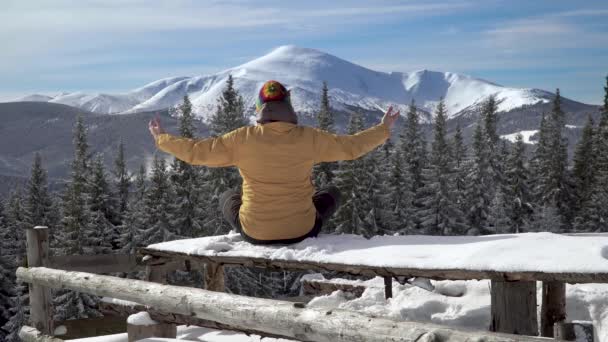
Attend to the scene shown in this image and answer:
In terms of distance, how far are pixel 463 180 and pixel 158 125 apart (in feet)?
162

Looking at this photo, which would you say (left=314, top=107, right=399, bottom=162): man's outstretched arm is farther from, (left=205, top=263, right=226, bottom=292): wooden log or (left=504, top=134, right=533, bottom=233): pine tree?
(left=504, top=134, right=533, bottom=233): pine tree

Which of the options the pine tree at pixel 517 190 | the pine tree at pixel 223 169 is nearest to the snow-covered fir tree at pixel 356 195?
the pine tree at pixel 223 169

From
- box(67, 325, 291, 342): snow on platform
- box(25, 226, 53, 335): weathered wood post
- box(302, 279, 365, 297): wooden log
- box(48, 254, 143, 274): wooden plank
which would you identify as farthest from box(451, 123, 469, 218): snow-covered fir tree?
box(25, 226, 53, 335): weathered wood post

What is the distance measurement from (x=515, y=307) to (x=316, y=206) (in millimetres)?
2849

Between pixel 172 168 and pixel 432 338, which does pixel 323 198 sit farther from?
pixel 172 168

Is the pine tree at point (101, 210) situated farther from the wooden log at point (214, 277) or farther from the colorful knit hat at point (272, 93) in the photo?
the colorful knit hat at point (272, 93)

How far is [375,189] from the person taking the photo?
42844 mm

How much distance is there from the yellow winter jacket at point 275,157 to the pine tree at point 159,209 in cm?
3271

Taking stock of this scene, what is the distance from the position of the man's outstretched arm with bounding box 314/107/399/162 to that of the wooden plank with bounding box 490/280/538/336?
7.71 ft

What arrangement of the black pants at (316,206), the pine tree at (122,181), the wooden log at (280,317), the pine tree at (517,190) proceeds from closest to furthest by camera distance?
1. the wooden log at (280,317)
2. the black pants at (316,206)
3. the pine tree at (122,181)
4. the pine tree at (517,190)

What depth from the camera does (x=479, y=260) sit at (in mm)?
4383

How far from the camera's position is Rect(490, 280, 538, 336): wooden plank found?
448 centimetres

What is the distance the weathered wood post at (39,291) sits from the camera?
7.21 m

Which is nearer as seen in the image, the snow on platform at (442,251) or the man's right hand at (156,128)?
the snow on platform at (442,251)
